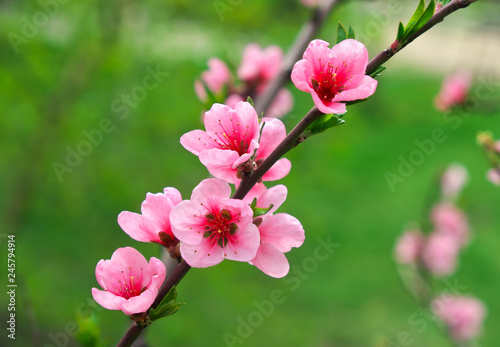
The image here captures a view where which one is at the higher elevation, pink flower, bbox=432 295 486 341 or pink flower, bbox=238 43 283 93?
pink flower, bbox=238 43 283 93

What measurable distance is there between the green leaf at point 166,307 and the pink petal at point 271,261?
105mm

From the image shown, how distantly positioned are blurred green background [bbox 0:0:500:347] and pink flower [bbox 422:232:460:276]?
663 millimetres

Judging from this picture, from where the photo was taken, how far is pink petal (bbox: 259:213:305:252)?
600mm

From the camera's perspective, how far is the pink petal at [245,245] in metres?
0.57

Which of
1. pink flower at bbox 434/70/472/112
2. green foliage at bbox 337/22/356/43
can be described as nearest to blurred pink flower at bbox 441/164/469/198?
pink flower at bbox 434/70/472/112

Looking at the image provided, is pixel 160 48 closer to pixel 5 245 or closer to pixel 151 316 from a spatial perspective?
pixel 5 245

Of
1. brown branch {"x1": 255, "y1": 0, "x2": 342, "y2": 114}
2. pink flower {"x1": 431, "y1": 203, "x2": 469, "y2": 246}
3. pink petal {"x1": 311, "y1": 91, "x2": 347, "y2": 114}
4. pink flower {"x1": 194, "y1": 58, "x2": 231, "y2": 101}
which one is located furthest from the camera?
pink flower {"x1": 431, "y1": 203, "x2": 469, "y2": 246}

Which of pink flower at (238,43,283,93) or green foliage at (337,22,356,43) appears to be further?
pink flower at (238,43,283,93)

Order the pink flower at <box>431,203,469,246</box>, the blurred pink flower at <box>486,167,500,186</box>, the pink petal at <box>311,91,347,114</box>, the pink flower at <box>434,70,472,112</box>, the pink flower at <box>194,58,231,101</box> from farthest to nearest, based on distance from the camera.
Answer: the pink flower at <box>431,203,469,246</box>, the pink flower at <box>434,70,472,112</box>, the pink flower at <box>194,58,231,101</box>, the blurred pink flower at <box>486,167,500,186</box>, the pink petal at <box>311,91,347,114</box>

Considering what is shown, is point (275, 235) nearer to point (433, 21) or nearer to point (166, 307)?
point (166, 307)

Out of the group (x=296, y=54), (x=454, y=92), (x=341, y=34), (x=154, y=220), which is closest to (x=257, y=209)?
(x=154, y=220)

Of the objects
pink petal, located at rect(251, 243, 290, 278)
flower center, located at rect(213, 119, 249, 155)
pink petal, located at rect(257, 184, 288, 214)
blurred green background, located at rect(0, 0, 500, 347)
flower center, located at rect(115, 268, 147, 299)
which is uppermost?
flower center, located at rect(213, 119, 249, 155)

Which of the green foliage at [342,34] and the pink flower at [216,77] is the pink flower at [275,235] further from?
the pink flower at [216,77]

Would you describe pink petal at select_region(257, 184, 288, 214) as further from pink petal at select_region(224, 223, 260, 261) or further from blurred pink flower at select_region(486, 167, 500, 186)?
blurred pink flower at select_region(486, 167, 500, 186)
